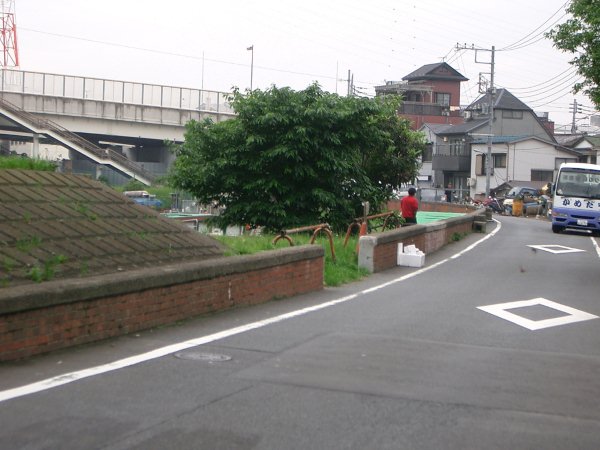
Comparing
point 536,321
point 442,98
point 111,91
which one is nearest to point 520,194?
point 111,91

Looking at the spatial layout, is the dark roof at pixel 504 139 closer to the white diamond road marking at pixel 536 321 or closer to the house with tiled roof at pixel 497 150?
the house with tiled roof at pixel 497 150

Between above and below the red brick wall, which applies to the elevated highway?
above

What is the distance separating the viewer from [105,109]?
44.5 metres

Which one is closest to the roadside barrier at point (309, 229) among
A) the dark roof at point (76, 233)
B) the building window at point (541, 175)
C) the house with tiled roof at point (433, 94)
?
the dark roof at point (76, 233)

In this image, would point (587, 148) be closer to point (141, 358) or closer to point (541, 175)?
point (541, 175)

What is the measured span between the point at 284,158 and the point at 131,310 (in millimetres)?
13535

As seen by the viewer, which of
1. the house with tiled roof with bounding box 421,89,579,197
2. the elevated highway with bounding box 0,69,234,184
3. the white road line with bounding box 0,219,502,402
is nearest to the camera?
the white road line with bounding box 0,219,502,402

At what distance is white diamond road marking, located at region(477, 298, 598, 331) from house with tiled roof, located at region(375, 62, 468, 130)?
83.8 metres

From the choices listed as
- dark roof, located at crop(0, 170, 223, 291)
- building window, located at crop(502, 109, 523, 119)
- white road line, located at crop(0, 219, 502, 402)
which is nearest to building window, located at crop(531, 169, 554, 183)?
building window, located at crop(502, 109, 523, 119)

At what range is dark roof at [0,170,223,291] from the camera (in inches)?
360

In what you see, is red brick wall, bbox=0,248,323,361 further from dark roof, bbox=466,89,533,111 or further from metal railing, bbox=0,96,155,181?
dark roof, bbox=466,89,533,111

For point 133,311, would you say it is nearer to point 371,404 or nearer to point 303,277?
point 371,404

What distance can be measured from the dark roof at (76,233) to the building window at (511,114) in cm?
7742

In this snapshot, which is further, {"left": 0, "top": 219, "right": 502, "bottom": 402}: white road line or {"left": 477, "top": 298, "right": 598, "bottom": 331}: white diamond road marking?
{"left": 477, "top": 298, "right": 598, "bottom": 331}: white diamond road marking
